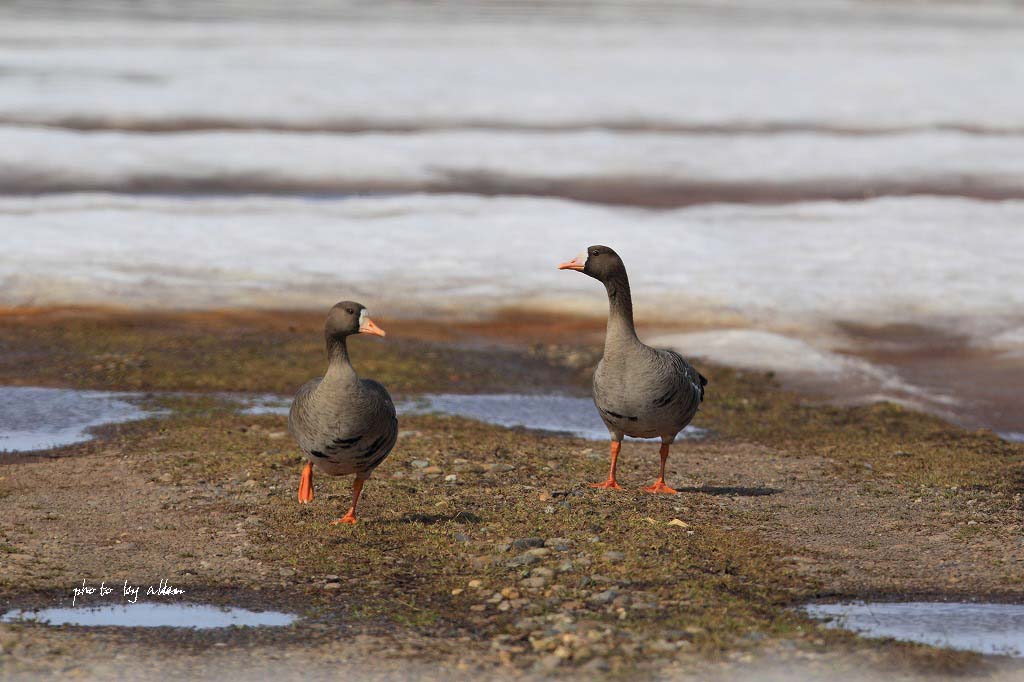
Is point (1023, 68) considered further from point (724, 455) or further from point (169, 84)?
point (724, 455)

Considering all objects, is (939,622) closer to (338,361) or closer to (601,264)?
(601,264)

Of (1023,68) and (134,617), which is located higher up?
(1023,68)

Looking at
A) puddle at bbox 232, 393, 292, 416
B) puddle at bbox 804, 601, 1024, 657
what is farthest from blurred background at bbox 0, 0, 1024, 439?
puddle at bbox 804, 601, 1024, 657

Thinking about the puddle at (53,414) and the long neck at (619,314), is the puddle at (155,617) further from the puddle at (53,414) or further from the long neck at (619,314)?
the puddle at (53,414)

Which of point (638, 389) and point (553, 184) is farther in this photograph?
point (553, 184)

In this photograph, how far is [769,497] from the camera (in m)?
11.4

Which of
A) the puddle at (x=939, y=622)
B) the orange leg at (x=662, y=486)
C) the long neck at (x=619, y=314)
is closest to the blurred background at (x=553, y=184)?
the orange leg at (x=662, y=486)

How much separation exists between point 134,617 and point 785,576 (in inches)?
175

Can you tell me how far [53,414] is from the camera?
46.5 feet

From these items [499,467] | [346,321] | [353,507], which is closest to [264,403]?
[499,467]

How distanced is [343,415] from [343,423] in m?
0.06

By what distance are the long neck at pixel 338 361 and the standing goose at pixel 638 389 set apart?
2.18m

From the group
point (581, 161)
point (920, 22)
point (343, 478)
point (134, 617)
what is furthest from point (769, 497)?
point (920, 22)

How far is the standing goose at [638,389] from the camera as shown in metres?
10.6
